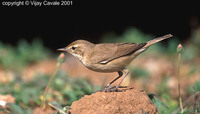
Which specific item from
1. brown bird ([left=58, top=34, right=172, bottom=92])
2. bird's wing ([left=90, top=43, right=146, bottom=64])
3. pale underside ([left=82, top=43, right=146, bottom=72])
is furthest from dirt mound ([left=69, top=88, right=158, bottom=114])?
bird's wing ([left=90, top=43, right=146, bottom=64])

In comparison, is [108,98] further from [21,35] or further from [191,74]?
[21,35]

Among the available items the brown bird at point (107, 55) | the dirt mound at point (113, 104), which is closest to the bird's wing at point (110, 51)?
the brown bird at point (107, 55)

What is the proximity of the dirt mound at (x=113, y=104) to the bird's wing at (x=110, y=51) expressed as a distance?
967mm

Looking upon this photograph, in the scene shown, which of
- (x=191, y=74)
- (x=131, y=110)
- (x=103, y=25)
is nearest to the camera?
(x=131, y=110)

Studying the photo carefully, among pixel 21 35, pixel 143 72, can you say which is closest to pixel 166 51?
pixel 143 72

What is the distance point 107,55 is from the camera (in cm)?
534

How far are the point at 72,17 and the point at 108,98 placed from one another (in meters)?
8.14

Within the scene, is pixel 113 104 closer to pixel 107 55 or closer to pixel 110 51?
pixel 107 55

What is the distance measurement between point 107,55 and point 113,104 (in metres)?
1.35

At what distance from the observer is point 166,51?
9.64 metres

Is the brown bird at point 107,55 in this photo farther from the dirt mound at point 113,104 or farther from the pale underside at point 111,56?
the dirt mound at point 113,104

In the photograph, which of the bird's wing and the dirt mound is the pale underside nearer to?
the bird's wing

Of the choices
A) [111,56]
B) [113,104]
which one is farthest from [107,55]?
[113,104]

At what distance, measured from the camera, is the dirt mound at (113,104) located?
4125 millimetres
